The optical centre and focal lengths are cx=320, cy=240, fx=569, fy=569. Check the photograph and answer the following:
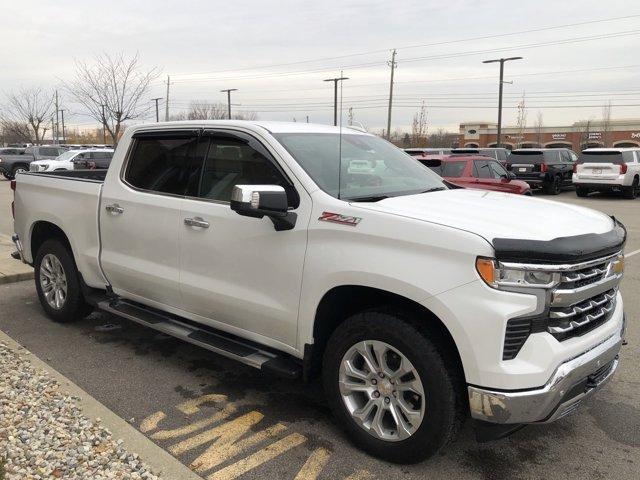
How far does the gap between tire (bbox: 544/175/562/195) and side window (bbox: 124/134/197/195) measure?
756 inches

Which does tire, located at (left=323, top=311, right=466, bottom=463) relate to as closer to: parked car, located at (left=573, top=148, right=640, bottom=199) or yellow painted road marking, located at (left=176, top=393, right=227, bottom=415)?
yellow painted road marking, located at (left=176, top=393, right=227, bottom=415)

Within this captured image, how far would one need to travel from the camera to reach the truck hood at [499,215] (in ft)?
9.12

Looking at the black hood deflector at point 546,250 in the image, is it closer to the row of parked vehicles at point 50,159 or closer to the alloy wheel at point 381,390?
the alloy wheel at point 381,390

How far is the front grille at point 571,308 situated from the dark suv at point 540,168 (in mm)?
18954

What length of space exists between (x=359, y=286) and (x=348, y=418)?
2.54ft

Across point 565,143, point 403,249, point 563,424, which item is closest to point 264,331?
point 403,249

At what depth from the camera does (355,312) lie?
333 centimetres

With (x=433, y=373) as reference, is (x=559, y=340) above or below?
above

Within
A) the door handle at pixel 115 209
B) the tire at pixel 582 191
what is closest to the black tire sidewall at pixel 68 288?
the door handle at pixel 115 209

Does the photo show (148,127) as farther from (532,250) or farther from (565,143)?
(565,143)

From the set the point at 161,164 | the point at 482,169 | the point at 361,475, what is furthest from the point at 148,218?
the point at 482,169

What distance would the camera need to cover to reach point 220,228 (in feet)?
12.3

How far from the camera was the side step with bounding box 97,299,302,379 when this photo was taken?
3.50 m

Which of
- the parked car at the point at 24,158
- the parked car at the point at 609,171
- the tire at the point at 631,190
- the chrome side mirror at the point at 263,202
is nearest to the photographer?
the chrome side mirror at the point at 263,202
